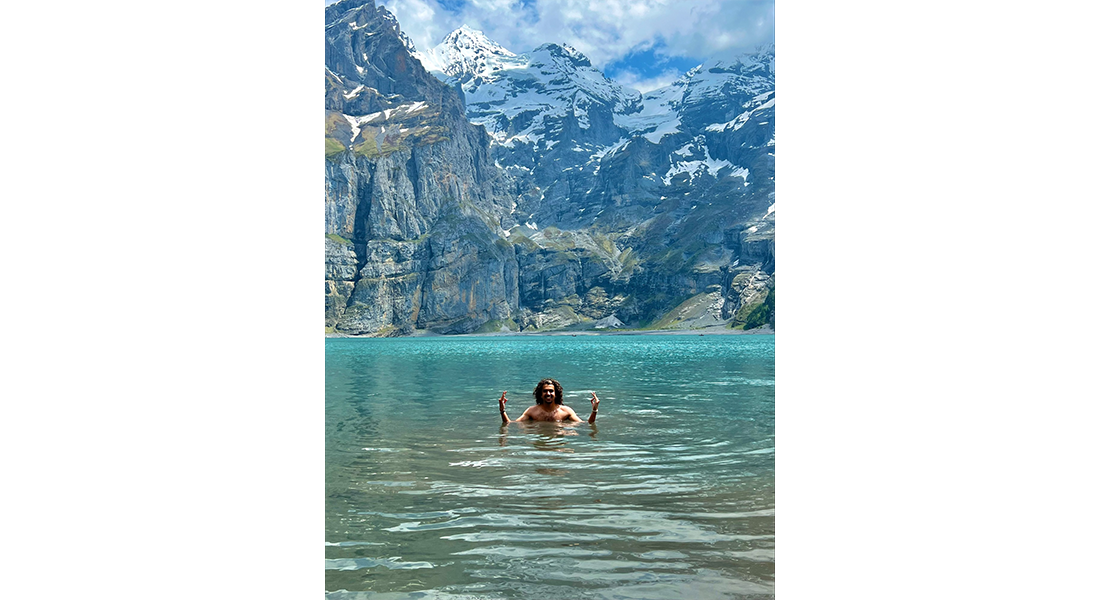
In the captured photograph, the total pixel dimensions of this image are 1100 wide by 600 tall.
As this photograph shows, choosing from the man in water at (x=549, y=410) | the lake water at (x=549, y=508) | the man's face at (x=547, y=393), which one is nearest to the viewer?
the lake water at (x=549, y=508)

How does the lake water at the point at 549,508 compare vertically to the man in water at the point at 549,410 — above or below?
below

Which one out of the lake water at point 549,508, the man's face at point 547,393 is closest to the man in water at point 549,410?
the man's face at point 547,393

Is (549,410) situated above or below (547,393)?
below

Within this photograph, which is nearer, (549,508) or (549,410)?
(549,508)

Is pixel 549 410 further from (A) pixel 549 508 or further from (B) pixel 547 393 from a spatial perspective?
(A) pixel 549 508

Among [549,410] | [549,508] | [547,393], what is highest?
[547,393]

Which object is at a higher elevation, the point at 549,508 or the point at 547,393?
the point at 547,393

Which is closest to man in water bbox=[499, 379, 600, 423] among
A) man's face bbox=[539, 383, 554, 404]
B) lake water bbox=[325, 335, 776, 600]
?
man's face bbox=[539, 383, 554, 404]

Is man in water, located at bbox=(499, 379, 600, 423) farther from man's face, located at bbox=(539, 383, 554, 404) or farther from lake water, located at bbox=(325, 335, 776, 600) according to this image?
lake water, located at bbox=(325, 335, 776, 600)

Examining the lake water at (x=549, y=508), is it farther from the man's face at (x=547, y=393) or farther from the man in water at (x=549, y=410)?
the man's face at (x=547, y=393)

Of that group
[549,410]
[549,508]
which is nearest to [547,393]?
[549,410]
